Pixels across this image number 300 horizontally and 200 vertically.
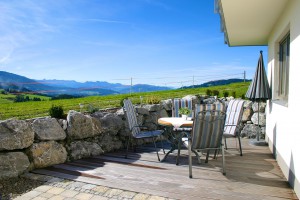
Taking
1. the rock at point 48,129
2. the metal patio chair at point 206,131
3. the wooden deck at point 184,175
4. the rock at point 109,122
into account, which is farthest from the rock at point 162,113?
the metal patio chair at point 206,131

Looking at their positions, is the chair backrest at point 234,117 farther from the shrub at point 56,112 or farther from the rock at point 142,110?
the shrub at point 56,112

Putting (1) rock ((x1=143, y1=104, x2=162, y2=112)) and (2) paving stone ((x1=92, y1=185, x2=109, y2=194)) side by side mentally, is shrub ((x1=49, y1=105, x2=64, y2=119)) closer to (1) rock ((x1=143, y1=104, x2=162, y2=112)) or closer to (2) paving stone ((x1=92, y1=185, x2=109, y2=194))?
(2) paving stone ((x1=92, y1=185, x2=109, y2=194))

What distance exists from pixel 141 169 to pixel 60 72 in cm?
1004

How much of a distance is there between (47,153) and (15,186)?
0.86 metres

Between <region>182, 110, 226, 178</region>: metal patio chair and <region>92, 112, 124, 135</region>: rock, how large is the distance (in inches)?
91.0

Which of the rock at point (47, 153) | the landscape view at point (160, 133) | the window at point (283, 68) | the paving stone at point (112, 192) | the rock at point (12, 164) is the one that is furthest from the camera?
the window at point (283, 68)

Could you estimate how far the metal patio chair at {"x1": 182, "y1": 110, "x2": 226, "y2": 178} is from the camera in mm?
3605

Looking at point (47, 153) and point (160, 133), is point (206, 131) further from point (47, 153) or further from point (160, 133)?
point (47, 153)

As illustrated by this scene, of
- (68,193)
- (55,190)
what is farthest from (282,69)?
(55,190)

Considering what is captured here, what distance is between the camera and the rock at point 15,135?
3.86 meters

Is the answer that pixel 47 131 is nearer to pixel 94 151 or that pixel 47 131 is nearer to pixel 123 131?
pixel 94 151

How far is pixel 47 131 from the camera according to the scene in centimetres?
442

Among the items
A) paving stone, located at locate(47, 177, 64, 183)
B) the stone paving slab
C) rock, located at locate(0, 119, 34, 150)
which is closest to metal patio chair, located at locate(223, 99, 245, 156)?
the stone paving slab

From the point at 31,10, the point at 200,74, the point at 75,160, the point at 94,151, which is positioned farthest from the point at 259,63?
the point at 200,74
